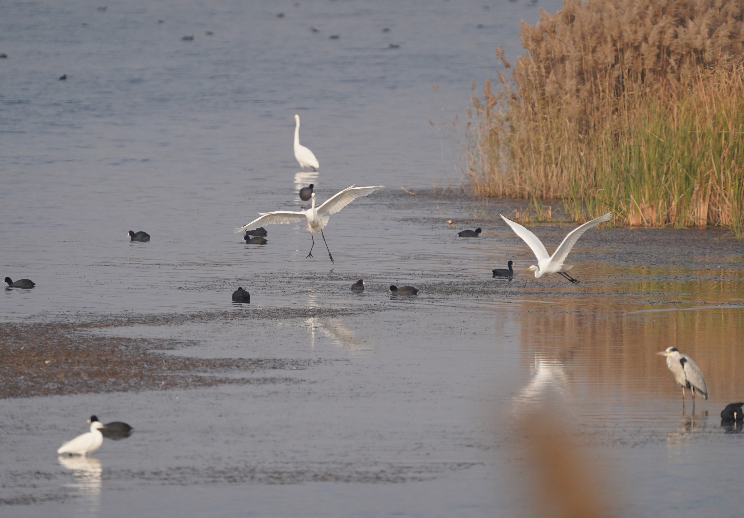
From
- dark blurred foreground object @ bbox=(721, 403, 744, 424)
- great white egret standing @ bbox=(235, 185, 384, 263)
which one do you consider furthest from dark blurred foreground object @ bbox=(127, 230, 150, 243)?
dark blurred foreground object @ bbox=(721, 403, 744, 424)

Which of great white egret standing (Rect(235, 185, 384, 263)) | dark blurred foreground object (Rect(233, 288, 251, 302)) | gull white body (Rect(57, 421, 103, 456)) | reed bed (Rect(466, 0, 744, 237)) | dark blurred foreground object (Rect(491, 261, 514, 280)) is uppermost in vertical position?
reed bed (Rect(466, 0, 744, 237))

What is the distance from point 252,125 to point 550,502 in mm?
31795

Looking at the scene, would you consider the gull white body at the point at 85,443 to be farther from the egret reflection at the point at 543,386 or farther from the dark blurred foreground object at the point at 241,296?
the dark blurred foreground object at the point at 241,296

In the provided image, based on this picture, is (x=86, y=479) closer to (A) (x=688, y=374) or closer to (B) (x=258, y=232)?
(A) (x=688, y=374)

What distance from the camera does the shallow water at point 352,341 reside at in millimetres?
7238

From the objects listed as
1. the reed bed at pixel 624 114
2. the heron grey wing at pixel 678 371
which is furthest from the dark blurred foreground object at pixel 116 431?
the reed bed at pixel 624 114

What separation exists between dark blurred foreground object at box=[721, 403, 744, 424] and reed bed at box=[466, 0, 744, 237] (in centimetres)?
893

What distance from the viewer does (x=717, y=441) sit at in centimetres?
801

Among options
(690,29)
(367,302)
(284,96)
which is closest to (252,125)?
(284,96)

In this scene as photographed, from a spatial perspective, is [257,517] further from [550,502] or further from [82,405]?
[82,405]

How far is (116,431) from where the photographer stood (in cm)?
789

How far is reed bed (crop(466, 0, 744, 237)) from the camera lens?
17281 millimetres

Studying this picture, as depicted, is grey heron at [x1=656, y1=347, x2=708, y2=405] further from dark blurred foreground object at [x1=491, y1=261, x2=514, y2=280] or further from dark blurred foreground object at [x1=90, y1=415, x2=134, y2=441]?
dark blurred foreground object at [x1=491, y1=261, x2=514, y2=280]

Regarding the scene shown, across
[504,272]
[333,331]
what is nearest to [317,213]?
[504,272]
